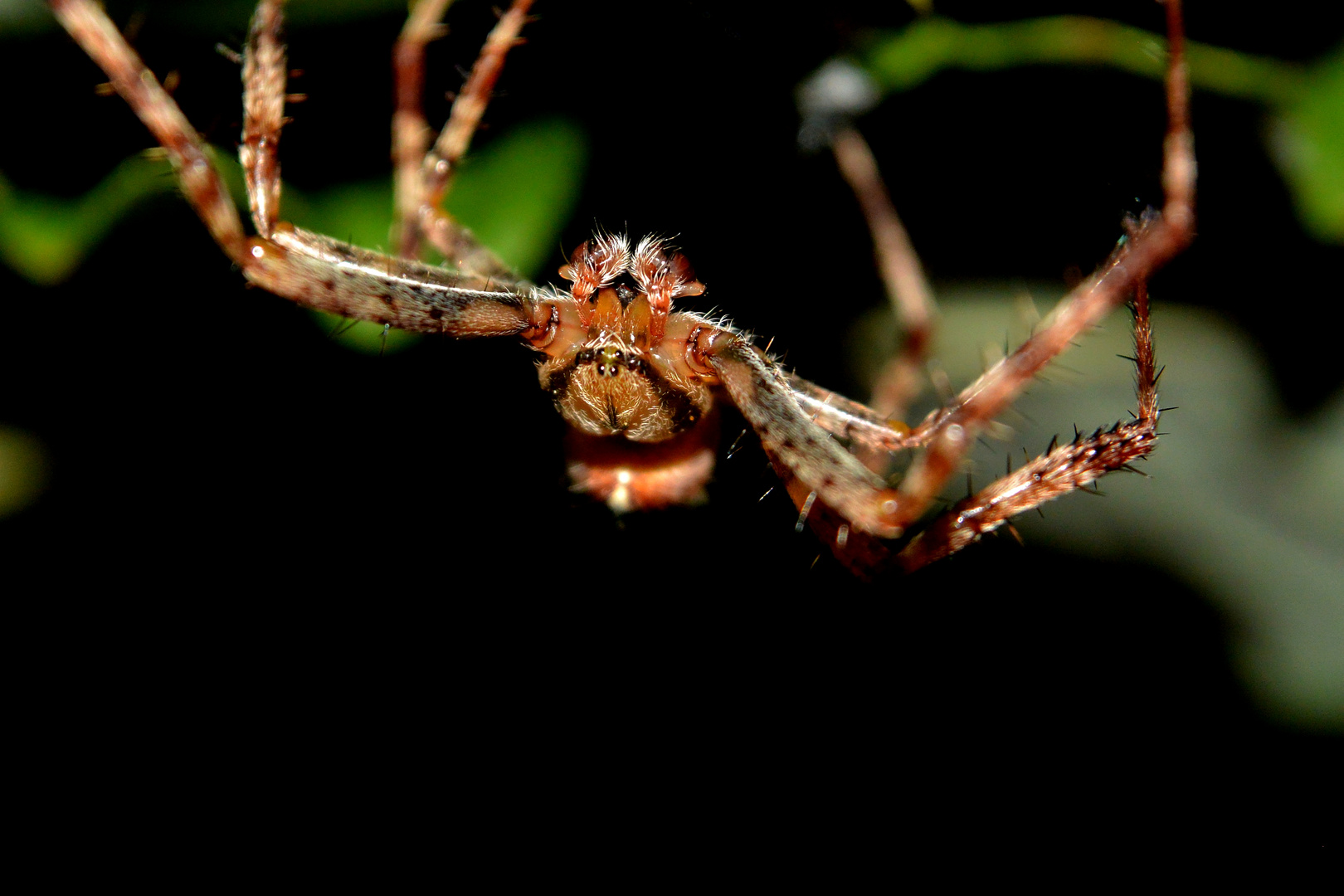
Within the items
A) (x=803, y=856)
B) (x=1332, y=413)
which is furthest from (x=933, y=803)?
(x=1332, y=413)

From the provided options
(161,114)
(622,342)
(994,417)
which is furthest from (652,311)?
(161,114)

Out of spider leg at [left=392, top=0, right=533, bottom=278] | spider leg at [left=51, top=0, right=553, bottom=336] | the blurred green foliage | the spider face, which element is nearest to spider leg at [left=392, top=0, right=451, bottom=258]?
spider leg at [left=392, top=0, right=533, bottom=278]

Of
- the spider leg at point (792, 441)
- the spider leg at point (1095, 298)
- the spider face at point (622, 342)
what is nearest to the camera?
the spider leg at point (1095, 298)

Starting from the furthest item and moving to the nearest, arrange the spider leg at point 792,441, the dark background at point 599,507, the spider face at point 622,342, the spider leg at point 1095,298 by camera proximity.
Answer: the dark background at point 599,507 → the spider face at point 622,342 → the spider leg at point 792,441 → the spider leg at point 1095,298

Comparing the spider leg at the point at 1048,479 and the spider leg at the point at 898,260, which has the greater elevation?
the spider leg at the point at 898,260

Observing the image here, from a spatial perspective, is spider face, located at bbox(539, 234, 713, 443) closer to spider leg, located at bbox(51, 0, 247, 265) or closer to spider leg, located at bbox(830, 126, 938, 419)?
spider leg, located at bbox(830, 126, 938, 419)

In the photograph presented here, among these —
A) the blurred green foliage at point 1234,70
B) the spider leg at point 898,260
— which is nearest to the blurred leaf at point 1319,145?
the blurred green foliage at point 1234,70

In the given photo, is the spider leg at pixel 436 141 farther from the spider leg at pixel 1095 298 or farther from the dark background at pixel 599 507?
the spider leg at pixel 1095 298

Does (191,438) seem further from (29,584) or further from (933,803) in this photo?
(933,803)
